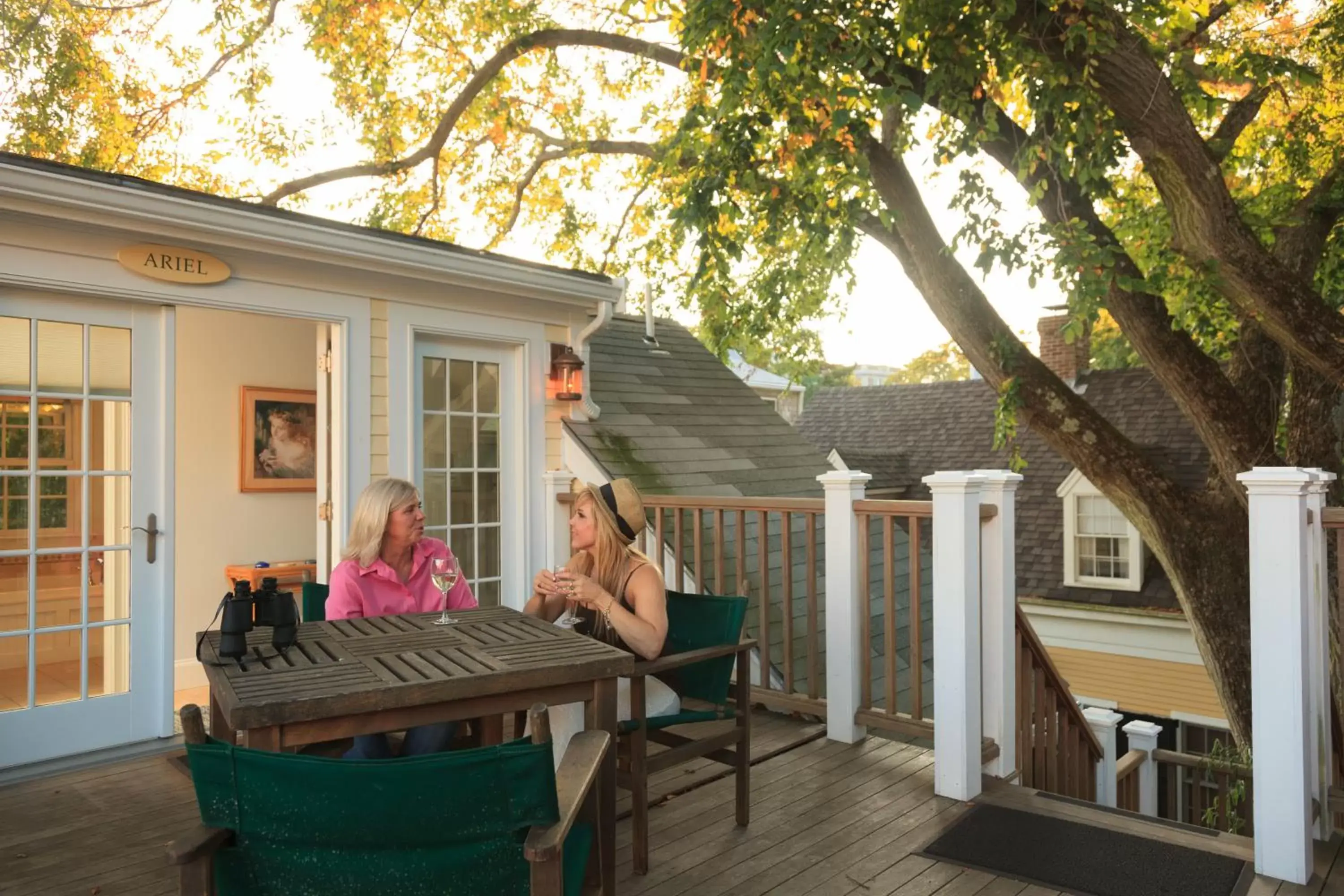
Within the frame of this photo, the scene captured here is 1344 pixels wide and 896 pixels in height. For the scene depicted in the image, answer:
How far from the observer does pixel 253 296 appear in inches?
170

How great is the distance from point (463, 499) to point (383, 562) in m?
A: 2.24

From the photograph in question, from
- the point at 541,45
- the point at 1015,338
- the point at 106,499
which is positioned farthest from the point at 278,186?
the point at 1015,338

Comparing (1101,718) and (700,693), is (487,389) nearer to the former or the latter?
(700,693)

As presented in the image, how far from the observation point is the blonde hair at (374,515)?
3.01 m

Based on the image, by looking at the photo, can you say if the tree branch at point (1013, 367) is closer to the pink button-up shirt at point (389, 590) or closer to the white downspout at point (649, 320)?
the white downspout at point (649, 320)

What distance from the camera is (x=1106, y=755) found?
4887 mm

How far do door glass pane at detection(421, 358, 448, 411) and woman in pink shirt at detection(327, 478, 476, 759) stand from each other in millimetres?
2095

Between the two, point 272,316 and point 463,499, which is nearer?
point 272,316

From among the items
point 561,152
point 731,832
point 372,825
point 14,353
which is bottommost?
point 731,832

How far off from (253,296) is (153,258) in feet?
1.46

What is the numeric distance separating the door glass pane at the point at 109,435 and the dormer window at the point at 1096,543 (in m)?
10.3

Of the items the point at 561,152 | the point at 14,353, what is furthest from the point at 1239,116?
the point at 14,353

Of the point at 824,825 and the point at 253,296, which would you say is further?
the point at 253,296

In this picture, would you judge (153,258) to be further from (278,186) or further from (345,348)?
(278,186)
